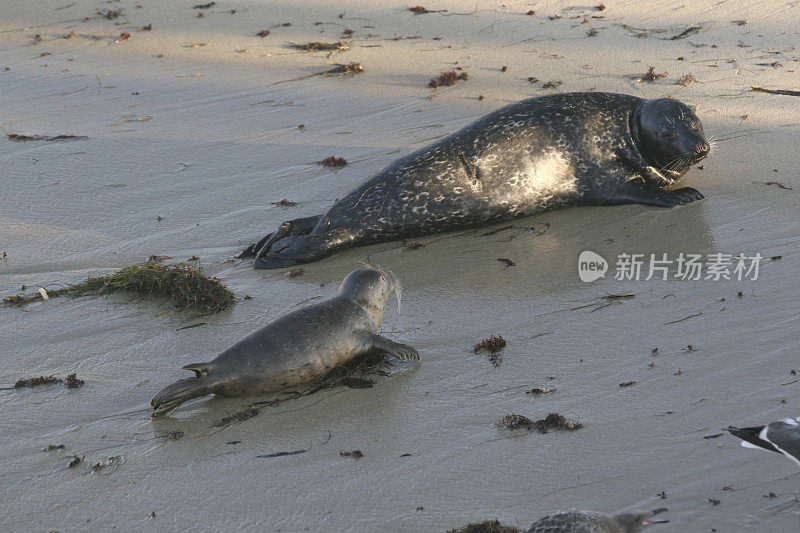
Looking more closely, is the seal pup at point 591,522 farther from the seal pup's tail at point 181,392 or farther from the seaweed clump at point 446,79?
the seaweed clump at point 446,79

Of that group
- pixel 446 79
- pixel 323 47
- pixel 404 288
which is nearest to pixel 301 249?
pixel 404 288

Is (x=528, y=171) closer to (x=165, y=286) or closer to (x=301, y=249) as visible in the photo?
(x=301, y=249)

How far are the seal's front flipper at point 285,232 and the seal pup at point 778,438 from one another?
325 cm

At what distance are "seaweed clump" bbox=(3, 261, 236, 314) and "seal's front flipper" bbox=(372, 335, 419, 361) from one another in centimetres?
108

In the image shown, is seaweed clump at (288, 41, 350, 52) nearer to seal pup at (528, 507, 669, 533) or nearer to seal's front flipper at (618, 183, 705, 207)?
seal's front flipper at (618, 183, 705, 207)

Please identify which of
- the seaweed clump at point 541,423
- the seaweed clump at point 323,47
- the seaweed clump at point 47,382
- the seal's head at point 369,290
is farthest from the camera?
the seaweed clump at point 323,47

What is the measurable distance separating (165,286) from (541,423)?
2.36 metres

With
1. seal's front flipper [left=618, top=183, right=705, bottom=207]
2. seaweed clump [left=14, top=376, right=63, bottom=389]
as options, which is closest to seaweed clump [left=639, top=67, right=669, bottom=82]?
seal's front flipper [left=618, top=183, right=705, bottom=207]

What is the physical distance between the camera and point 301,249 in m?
5.12

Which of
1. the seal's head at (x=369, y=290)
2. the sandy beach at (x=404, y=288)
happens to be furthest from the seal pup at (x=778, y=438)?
the seal's head at (x=369, y=290)

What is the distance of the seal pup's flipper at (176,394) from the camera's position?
3.39 m

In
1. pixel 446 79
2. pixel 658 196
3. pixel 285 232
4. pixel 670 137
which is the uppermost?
pixel 446 79

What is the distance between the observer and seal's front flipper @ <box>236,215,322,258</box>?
17.0 feet

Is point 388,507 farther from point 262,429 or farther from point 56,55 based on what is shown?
point 56,55
